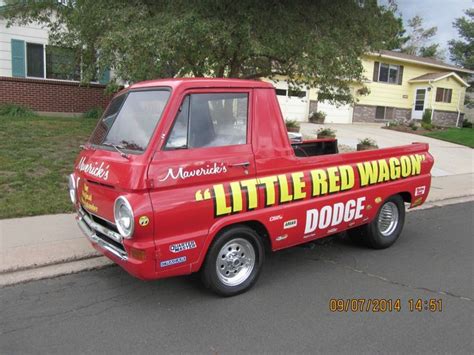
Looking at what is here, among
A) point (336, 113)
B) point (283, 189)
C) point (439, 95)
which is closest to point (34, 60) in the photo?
point (283, 189)

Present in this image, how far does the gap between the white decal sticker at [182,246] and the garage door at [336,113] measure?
2382 cm

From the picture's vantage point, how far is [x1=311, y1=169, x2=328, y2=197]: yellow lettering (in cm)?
441

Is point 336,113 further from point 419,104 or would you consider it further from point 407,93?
point 419,104

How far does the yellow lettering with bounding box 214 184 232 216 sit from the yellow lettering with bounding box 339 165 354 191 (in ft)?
5.17

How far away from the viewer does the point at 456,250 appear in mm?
5621

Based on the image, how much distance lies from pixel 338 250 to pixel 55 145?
688 centimetres

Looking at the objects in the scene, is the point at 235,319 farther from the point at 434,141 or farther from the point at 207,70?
the point at 434,141

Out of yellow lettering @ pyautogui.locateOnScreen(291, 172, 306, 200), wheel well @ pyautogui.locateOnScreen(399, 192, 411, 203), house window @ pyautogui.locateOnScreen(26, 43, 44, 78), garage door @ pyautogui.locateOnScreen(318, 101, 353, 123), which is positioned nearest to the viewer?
yellow lettering @ pyautogui.locateOnScreen(291, 172, 306, 200)

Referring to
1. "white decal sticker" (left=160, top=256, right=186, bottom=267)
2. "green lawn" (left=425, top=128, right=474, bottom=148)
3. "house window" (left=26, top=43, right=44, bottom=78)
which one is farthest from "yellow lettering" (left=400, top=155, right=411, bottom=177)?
"green lawn" (left=425, top=128, right=474, bottom=148)

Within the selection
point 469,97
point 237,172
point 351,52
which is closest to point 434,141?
point 351,52

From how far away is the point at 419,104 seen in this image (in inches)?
1220

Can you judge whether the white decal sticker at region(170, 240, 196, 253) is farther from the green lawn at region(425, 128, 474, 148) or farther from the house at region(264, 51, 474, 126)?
the house at region(264, 51, 474, 126)

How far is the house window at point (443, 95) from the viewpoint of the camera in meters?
30.8

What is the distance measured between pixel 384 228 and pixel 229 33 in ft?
12.2
